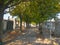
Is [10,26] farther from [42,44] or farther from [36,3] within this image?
[36,3]

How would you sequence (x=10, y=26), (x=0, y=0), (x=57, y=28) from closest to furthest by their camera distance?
1. (x=0, y=0)
2. (x=57, y=28)
3. (x=10, y=26)

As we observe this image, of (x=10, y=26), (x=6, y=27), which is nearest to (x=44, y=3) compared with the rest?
(x=6, y=27)

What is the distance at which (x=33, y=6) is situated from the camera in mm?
12305

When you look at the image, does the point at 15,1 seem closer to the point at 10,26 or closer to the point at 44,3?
the point at 44,3

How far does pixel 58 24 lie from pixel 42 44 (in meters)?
10.1

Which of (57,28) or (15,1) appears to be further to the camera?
(57,28)

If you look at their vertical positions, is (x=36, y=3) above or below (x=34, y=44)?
above

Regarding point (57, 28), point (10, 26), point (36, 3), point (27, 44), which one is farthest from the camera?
→ point (10, 26)

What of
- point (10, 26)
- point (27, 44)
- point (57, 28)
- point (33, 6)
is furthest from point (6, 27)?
point (33, 6)

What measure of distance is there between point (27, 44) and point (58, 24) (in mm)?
10675

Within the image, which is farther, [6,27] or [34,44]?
[6,27]

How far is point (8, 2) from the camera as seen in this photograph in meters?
11.0

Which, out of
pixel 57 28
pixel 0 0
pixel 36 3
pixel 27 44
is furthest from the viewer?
pixel 57 28

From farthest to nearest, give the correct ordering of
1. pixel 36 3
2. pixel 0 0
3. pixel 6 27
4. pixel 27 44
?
pixel 6 27
pixel 27 44
pixel 36 3
pixel 0 0
